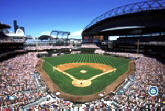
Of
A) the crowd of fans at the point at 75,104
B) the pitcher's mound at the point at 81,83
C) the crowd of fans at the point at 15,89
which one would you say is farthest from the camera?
the pitcher's mound at the point at 81,83

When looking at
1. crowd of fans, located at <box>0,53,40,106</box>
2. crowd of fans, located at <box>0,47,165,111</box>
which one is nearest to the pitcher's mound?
crowd of fans, located at <box>0,47,165,111</box>

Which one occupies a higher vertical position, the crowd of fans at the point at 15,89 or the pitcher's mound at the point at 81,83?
the crowd of fans at the point at 15,89

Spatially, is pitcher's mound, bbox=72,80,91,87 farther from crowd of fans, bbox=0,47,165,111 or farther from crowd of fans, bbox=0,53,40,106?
crowd of fans, bbox=0,53,40,106

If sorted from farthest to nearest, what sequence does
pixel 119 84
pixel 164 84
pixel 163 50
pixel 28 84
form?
pixel 163 50
pixel 119 84
pixel 28 84
pixel 164 84

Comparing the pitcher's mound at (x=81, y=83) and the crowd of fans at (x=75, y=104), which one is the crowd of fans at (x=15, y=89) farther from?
the pitcher's mound at (x=81, y=83)

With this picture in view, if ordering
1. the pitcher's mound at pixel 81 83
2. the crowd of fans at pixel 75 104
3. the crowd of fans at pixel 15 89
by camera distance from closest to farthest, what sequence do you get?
the crowd of fans at pixel 75 104 < the crowd of fans at pixel 15 89 < the pitcher's mound at pixel 81 83

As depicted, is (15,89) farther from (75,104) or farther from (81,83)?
(81,83)

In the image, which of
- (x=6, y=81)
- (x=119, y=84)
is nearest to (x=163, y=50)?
(x=119, y=84)

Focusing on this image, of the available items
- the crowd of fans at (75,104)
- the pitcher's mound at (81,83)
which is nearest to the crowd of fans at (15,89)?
the crowd of fans at (75,104)

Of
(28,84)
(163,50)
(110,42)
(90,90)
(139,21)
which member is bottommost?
(90,90)

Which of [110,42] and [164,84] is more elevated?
[110,42]

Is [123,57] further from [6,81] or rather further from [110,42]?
[6,81]
